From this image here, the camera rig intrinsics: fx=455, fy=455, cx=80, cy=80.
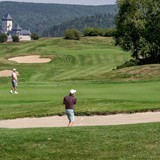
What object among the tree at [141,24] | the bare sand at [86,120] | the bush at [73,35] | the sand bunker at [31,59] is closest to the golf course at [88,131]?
the bare sand at [86,120]

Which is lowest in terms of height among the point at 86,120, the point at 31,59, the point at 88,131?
the point at 31,59

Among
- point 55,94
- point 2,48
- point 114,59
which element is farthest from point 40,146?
point 2,48

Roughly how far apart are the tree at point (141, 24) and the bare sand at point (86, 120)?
117 ft

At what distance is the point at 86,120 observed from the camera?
65.3 ft

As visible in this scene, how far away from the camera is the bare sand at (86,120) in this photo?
63.2 feet

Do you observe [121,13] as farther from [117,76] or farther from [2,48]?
[2,48]

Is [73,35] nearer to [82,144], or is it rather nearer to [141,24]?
[141,24]

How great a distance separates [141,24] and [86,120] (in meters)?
36.4

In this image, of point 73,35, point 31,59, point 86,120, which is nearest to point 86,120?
point 86,120

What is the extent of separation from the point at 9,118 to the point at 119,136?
790 cm

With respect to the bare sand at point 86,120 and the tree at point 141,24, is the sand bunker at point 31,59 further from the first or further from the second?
the bare sand at point 86,120

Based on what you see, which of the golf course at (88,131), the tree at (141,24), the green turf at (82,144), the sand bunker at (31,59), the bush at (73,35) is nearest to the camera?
the green turf at (82,144)

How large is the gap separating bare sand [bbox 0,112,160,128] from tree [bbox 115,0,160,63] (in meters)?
35.6

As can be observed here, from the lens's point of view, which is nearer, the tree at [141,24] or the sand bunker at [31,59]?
the tree at [141,24]
